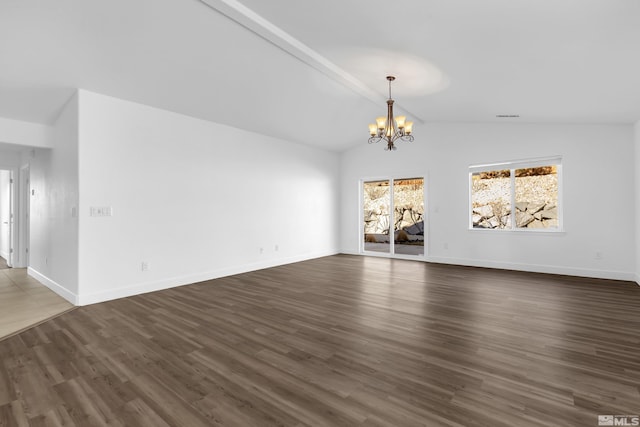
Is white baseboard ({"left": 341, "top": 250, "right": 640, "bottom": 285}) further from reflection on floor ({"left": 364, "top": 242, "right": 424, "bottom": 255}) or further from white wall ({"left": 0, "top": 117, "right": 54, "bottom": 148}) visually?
white wall ({"left": 0, "top": 117, "right": 54, "bottom": 148})

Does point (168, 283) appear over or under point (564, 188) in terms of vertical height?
under

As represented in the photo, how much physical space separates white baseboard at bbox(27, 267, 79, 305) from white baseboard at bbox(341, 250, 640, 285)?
245 inches

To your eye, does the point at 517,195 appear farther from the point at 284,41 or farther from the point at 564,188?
the point at 284,41

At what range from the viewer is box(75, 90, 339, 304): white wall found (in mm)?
3932

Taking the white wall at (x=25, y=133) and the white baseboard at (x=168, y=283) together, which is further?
the white wall at (x=25, y=133)

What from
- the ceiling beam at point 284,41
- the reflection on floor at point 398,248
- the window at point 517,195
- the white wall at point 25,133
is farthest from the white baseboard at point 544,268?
the white wall at point 25,133

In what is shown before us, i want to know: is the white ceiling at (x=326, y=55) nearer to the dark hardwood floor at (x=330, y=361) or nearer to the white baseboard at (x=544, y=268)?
the white baseboard at (x=544, y=268)

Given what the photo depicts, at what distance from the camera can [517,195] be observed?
604 centimetres

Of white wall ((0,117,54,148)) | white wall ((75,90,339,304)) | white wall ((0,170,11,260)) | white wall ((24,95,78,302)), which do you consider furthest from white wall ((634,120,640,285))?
white wall ((0,170,11,260))

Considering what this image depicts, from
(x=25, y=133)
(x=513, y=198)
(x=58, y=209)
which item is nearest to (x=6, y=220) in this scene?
(x=25, y=133)

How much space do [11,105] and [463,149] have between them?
23.7ft

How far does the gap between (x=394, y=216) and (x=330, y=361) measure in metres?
5.65

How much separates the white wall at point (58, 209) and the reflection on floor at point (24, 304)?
0.12m

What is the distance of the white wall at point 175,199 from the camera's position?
12.9ft
